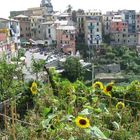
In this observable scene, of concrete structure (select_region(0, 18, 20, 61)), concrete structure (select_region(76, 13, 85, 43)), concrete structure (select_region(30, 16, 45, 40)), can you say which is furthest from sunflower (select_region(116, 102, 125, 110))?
concrete structure (select_region(30, 16, 45, 40))

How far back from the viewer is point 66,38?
26984 millimetres

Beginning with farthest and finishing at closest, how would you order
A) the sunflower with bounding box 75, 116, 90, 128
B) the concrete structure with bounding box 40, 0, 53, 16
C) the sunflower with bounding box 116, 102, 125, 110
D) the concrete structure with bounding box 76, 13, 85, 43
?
the concrete structure with bounding box 40, 0, 53, 16 → the concrete structure with bounding box 76, 13, 85, 43 → the sunflower with bounding box 116, 102, 125, 110 → the sunflower with bounding box 75, 116, 90, 128

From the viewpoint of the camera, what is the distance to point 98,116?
3.41 meters

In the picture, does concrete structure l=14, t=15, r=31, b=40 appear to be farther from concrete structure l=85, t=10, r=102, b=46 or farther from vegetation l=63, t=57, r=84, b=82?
vegetation l=63, t=57, r=84, b=82

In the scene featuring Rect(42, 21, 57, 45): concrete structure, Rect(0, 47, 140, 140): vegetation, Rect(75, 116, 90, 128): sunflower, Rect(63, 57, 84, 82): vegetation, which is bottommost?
Rect(63, 57, 84, 82): vegetation

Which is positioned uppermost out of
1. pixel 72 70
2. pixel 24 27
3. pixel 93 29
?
pixel 24 27

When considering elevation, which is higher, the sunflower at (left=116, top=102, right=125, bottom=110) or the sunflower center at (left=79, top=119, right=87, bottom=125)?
the sunflower center at (left=79, top=119, right=87, bottom=125)

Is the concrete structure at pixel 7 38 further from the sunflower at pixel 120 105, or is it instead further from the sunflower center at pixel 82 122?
the sunflower center at pixel 82 122

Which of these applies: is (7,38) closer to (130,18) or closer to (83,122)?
(130,18)

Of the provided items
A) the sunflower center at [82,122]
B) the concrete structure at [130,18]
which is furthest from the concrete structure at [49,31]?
the sunflower center at [82,122]

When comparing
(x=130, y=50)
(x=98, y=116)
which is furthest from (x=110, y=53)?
(x=98, y=116)

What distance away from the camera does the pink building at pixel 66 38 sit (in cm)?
2667

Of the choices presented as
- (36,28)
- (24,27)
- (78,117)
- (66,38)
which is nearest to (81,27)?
(66,38)

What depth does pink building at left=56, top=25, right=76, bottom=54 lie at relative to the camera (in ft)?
87.5
